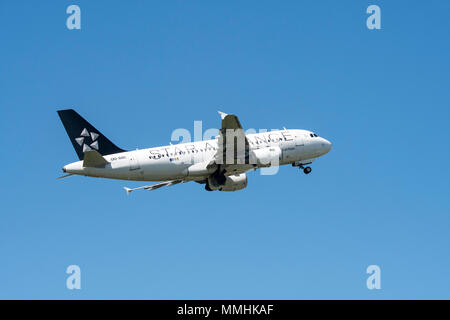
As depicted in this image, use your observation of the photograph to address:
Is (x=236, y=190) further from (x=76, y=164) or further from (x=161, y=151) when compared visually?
(x=76, y=164)

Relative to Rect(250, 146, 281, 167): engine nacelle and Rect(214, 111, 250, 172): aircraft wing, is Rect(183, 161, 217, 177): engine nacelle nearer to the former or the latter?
Rect(214, 111, 250, 172): aircraft wing

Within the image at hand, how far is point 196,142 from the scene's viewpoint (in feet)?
214

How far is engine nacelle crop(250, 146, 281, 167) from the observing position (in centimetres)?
6372

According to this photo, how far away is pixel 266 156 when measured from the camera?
2557 inches

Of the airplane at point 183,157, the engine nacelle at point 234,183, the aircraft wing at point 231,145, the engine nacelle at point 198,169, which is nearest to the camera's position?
the aircraft wing at point 231,145

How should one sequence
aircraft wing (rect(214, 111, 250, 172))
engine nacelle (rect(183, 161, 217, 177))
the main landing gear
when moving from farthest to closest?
the main landing gear → engine nacelle (rect(183, 161, 217, 177)) → aircraft wing (rect(214, 111, 250, 172))

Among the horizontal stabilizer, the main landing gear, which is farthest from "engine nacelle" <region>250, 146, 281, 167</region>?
the horizontal stabilizer

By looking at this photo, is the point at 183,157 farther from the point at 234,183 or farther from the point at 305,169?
the point at 305,169

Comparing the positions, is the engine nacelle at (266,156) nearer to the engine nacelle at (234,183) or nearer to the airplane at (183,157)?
the airplane at (183,157)

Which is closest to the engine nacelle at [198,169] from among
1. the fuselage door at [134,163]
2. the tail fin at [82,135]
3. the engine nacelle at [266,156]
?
the engine nacelle at [266,156]

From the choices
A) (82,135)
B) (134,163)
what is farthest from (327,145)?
(82,135)

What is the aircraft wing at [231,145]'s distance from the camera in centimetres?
5800

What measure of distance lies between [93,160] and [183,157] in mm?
8305
